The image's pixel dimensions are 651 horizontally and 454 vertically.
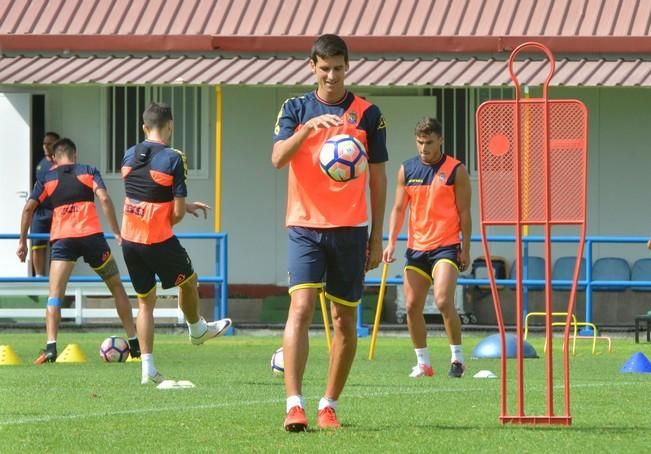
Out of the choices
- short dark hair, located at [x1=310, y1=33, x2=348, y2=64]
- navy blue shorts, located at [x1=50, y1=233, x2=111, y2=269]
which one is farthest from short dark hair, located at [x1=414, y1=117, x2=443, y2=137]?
short dark hair, located at [x1=310, y1=33, x2=348, y2=64]

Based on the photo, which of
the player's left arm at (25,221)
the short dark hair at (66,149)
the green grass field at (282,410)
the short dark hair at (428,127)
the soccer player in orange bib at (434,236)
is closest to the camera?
the green grass field at (282,410)

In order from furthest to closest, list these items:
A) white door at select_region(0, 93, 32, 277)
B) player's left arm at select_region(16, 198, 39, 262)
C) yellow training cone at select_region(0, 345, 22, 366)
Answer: white door at select_region(0, 93, 32, 277)
player's left arm at select_region(16, 198, 39, 262)
yellow training cone at select_region(0, 345, 22, 366)

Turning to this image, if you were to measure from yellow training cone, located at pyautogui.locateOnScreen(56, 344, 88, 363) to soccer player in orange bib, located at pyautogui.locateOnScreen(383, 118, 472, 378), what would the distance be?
3512 millimetres

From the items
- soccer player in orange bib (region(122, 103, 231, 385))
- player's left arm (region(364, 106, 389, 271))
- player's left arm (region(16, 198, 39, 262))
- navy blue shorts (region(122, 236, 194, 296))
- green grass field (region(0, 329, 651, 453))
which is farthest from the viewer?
player's left arm (region(16, 198, 39, 262))

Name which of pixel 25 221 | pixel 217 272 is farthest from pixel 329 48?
pixel 217 272

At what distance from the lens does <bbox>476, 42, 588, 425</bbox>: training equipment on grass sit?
9312 mm

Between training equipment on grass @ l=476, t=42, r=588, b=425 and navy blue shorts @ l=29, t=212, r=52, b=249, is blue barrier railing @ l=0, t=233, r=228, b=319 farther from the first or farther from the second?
training equipment on grass @ l=476, t=42, r=588, b=425

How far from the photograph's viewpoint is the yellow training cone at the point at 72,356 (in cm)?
1645

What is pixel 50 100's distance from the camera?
81.2 ft

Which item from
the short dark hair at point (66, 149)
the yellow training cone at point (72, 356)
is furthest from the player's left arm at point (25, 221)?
the yellow training cone at point (72, 356)

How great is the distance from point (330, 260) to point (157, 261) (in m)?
4.33

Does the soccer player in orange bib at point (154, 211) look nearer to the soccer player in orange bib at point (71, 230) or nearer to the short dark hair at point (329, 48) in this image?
the soccer player in orange bib at point (71, 230)

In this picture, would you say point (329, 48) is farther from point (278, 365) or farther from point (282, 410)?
point (278, 365)

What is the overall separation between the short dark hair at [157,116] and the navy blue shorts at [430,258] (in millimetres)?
2503
